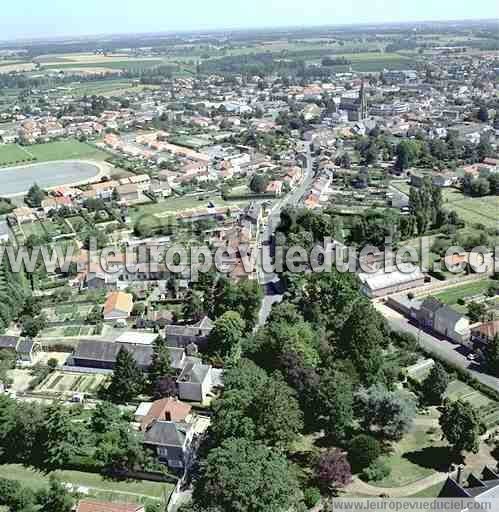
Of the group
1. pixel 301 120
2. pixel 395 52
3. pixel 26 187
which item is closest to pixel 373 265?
pixel 26 187

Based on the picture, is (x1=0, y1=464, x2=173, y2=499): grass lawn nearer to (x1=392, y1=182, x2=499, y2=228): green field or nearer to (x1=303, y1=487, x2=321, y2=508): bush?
(x1=303, y1=487, x2=321, y2=508): bush

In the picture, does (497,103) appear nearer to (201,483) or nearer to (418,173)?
(418,173)

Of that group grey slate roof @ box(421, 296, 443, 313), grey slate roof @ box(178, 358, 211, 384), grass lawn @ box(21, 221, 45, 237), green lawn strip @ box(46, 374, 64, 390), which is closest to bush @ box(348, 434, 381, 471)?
grey slate roof @ box(178, 358, 211, 384)

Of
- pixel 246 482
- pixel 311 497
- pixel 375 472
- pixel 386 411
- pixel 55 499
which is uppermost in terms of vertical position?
pixel 246 482

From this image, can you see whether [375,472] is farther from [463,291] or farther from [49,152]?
[49,152]

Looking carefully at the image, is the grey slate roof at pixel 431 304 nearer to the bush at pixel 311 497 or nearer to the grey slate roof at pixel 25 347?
the bush at pixel 311 497

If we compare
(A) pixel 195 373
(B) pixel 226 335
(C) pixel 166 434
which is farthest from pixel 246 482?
(B) pixel 226 335
